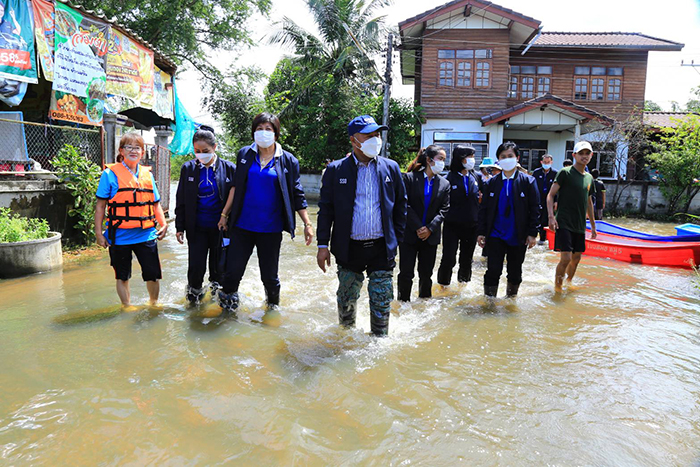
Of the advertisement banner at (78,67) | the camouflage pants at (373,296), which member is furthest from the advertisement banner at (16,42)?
the camouflage pants at (373,296)

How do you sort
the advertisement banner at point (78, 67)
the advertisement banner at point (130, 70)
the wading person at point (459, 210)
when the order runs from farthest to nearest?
the advertisement banner at point (130, 70) < the advertisement banner at point (78, 67) < the wading person at point (459, 210)

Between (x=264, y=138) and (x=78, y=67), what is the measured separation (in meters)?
7.88

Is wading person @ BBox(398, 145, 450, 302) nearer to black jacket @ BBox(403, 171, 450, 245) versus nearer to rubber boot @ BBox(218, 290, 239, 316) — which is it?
black jacket @ BBox(403, 171, 450, 245)

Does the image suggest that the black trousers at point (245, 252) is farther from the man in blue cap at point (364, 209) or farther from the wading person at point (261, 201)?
the man in blue cap at point (364, 209)

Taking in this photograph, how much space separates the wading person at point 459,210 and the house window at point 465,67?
57.9ft

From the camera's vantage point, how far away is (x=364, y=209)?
3854mm

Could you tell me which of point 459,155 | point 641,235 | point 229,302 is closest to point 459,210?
point 459,155

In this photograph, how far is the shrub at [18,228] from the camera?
6531 mm

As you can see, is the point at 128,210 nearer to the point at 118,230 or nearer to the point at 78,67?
the point at 118,230

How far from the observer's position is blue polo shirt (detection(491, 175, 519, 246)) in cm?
528

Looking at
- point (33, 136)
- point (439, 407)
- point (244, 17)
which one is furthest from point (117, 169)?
point (244, 17)

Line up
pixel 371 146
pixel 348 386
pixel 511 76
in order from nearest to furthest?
pixel 348 386
pixel 371 146
pixel 511 76

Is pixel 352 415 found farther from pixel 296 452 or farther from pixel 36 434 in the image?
pixel 36 434

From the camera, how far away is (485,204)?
5480mm
